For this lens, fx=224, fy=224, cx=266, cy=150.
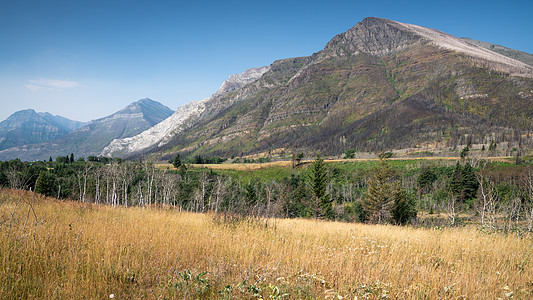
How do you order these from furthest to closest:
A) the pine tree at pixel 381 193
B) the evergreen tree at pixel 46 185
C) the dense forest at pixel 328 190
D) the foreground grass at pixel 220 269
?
the evergreen tree at pixel 46 185 < the pine tree at pixel 381 193 < the dense forest at pixel 328 190 < the foreground grass at pixel 220 269

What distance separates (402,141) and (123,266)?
224140 mm

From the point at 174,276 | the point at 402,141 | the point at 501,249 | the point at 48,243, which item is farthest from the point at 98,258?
the point at 402,141

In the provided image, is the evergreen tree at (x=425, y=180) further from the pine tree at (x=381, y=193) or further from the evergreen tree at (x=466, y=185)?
the pine tree at (x=381, y=193)

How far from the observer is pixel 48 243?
4.51 meters

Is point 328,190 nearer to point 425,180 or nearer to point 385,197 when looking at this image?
point 425,180

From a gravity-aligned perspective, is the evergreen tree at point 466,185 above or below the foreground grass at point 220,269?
below

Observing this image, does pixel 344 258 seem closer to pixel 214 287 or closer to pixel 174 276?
pixel 214 287

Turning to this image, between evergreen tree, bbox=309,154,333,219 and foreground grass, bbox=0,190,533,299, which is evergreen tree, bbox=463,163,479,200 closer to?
evergreen tree, bbox=309,154,333,219

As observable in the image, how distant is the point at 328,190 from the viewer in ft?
322

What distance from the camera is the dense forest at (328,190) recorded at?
14984mm

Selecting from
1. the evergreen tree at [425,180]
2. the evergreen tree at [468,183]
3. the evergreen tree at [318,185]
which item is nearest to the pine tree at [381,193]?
the evergreen tree at [318,185]

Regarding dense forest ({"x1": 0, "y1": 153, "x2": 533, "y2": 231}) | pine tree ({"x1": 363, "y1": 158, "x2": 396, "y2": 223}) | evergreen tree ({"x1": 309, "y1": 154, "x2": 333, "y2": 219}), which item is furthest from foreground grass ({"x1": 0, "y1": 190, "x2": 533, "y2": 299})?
pine tree ({"x1": 363, "y1": 158, "x2": 396, "y2": 223})

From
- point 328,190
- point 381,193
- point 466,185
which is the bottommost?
point 328,190

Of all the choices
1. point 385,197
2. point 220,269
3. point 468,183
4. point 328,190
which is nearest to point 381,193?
point 385,197
